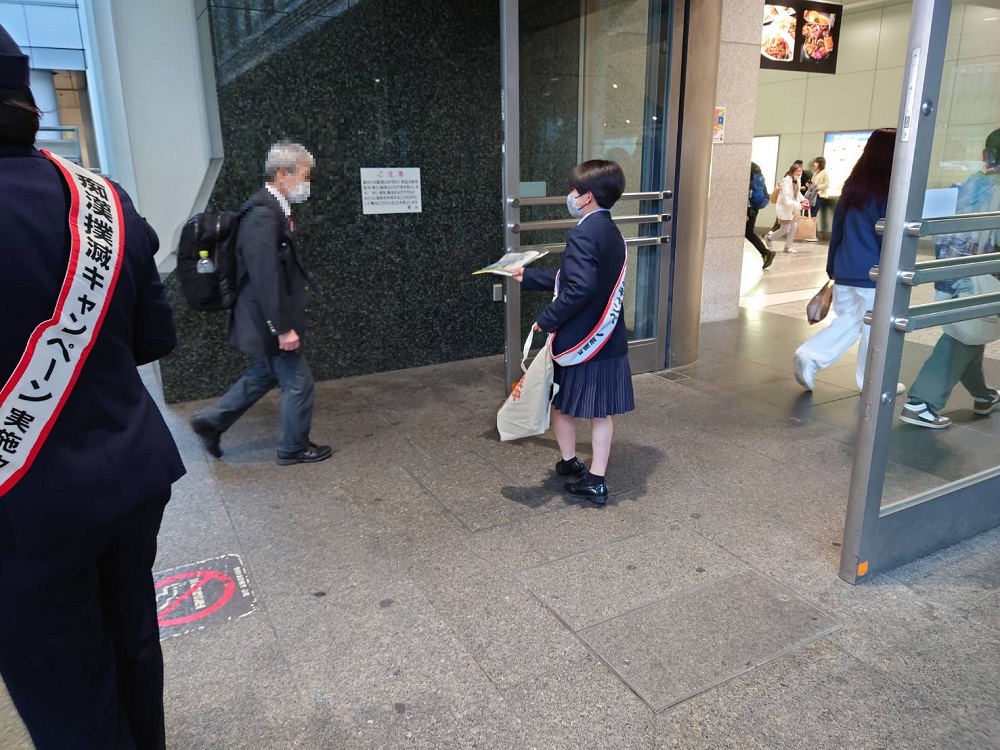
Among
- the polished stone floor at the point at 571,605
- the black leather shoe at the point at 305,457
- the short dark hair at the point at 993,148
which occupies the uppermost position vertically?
the short dark hair at the point at 993,148

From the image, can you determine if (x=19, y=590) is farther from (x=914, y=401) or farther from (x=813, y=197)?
(x=813, y=197)

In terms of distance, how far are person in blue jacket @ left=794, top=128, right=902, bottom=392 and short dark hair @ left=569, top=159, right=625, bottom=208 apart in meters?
1.90

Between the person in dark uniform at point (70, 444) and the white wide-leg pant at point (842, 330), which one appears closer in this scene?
the person in dark uniform at point (70, 444)

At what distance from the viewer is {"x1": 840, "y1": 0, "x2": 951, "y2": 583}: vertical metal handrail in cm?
238

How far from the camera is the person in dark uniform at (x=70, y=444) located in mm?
1417

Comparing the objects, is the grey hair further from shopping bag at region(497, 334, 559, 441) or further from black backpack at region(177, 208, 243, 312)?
shopping bag at region(497, 334, 559, 441)

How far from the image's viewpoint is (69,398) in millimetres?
1489

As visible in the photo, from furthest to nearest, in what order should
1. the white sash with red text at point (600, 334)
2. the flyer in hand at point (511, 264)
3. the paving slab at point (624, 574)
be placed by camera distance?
the flyer in hand at point (511, 264) < the white sash with red text at point (600, 334) < the paving slab at point (624, 574)

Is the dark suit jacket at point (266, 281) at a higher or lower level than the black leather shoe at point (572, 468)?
higher

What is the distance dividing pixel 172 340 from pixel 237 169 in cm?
356

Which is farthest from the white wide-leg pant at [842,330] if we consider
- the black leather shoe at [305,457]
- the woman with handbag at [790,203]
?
the woman with handbag at [790,203]

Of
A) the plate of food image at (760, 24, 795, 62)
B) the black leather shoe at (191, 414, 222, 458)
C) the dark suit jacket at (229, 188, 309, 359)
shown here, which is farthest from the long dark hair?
the plate of food image at (760, 24, 795, 62)

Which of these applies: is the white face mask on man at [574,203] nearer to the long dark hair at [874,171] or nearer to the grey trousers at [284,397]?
the grey trousers at [284,397]

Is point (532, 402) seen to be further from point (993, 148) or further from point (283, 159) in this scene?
point (993, 148)
